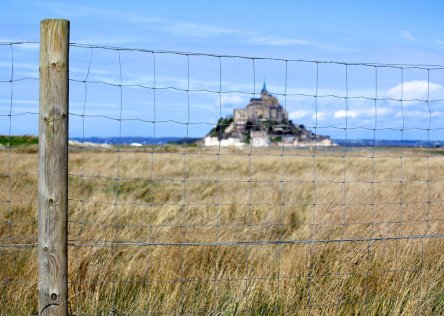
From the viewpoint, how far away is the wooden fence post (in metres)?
3.67

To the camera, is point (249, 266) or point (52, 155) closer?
point (52, 155)

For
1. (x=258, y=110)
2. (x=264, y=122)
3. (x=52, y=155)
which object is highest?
(x=258, y=110)

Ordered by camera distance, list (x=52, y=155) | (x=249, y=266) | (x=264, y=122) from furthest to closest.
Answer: (x=264, y=122) < (x=249, y=266) < (x=52, y=155)

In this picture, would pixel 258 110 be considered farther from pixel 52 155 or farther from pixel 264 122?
pixel 52 155

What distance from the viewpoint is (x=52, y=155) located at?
12.0 ft

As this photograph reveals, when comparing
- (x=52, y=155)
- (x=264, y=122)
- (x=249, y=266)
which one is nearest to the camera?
(x=52, y=155)

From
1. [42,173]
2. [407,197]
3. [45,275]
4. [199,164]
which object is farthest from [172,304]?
[199,164]

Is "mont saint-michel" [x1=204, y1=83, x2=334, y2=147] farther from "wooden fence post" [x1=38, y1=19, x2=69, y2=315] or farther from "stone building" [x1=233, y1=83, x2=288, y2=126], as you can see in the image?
"wooden fence post" [x1=38, y1=19, x2=69, y2=315]

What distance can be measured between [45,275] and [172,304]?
0.98m

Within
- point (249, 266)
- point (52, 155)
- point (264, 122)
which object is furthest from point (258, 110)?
point (52, 155)

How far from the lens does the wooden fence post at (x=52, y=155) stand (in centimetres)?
367

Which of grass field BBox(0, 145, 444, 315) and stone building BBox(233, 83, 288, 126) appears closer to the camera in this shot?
grass field BBox(0, 145, 444, 315)

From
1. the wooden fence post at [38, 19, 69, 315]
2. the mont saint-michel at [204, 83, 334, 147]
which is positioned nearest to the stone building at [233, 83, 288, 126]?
the mont saint-michel at [204, 83, 334, 147]

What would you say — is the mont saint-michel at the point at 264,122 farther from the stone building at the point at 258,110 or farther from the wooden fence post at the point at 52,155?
the wooden fence post at the point at 52,155
